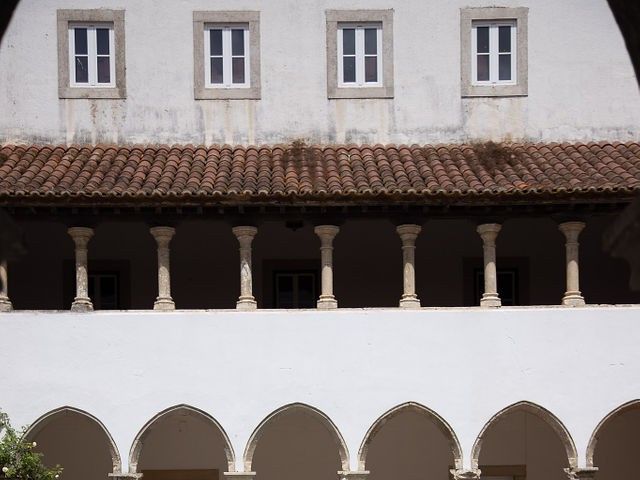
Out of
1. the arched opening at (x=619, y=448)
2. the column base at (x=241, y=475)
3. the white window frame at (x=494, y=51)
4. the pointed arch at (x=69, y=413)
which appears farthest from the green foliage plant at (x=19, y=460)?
the white window frame at (x=494, y=51)

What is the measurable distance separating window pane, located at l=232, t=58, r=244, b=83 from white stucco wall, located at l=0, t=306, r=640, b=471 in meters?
3.50

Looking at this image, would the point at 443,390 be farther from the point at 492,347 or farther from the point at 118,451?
the point at 118,451

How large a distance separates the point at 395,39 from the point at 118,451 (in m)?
6.22

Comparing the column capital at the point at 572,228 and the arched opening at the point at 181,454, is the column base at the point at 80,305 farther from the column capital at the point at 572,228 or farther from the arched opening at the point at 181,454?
the column capital at the point at 572,228

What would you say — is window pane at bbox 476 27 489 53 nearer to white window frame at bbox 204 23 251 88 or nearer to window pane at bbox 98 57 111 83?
white window frame at bbox 204 23 251 88

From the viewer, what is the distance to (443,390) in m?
14.7

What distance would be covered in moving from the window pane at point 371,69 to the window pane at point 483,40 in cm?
133

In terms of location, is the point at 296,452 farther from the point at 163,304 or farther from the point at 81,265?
the point at 81,265

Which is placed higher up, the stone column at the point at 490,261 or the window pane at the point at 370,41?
the window pane at the point at 370,41

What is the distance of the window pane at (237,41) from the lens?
16.9 meters

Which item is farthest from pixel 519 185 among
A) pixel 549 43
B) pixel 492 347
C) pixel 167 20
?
pixel 167 20

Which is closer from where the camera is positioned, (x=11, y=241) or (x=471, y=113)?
(x=11, y=241)

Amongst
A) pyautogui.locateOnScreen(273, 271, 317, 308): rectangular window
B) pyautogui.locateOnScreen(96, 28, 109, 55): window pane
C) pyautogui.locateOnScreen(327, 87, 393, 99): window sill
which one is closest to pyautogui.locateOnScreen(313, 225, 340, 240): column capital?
pyautogui.locateOnScreen(273, 271, 317, 308): rectangular window

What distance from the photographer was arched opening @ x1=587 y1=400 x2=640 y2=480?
16.7 m
